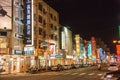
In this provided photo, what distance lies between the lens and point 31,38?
212 feet

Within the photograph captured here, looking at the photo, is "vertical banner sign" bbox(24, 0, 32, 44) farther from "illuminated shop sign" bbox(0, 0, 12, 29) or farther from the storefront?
"illuminated shop sign" bbox(0, 0, 12, 29)

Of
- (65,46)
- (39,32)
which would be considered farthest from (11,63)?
(65,46)

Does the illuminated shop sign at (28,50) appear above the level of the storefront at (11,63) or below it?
above

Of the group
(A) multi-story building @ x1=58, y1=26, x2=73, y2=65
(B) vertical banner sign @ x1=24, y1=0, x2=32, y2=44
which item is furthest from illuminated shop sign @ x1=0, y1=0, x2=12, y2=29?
(A) multi-story building @ x1=58, y1=26, x2=73, y2=65

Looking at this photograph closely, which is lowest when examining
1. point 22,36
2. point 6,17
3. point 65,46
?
point 22,36

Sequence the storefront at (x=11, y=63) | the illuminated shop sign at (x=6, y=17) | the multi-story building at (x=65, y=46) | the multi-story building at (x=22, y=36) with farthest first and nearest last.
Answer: the multi-story building at (x=65, y=46), the storefront at (x=11, y=63), the multi-story building at (x=22, y=36), the illuminated shop sign at (x=6, y=17)

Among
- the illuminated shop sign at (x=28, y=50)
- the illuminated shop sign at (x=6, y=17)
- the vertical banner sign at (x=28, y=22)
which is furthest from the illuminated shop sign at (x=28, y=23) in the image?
the illuminated shop sign at (x=6, y=17)

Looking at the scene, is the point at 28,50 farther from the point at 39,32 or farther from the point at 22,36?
the point at 39,32

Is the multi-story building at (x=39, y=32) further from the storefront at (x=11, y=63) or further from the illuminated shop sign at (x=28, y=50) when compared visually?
the storefront at (x=11, y=63)

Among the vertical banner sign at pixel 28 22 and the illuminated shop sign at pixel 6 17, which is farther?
the vertical banner sign at pixel 28 22

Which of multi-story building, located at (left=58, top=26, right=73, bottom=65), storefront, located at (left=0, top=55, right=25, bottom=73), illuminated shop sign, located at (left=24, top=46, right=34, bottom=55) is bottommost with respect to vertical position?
storefront, located at (left=0, top=55, right=25, bottom=73)

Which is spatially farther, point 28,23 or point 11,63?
point 28,23

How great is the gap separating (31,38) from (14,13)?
6831 mm

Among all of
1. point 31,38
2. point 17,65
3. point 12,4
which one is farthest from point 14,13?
point 17,65
